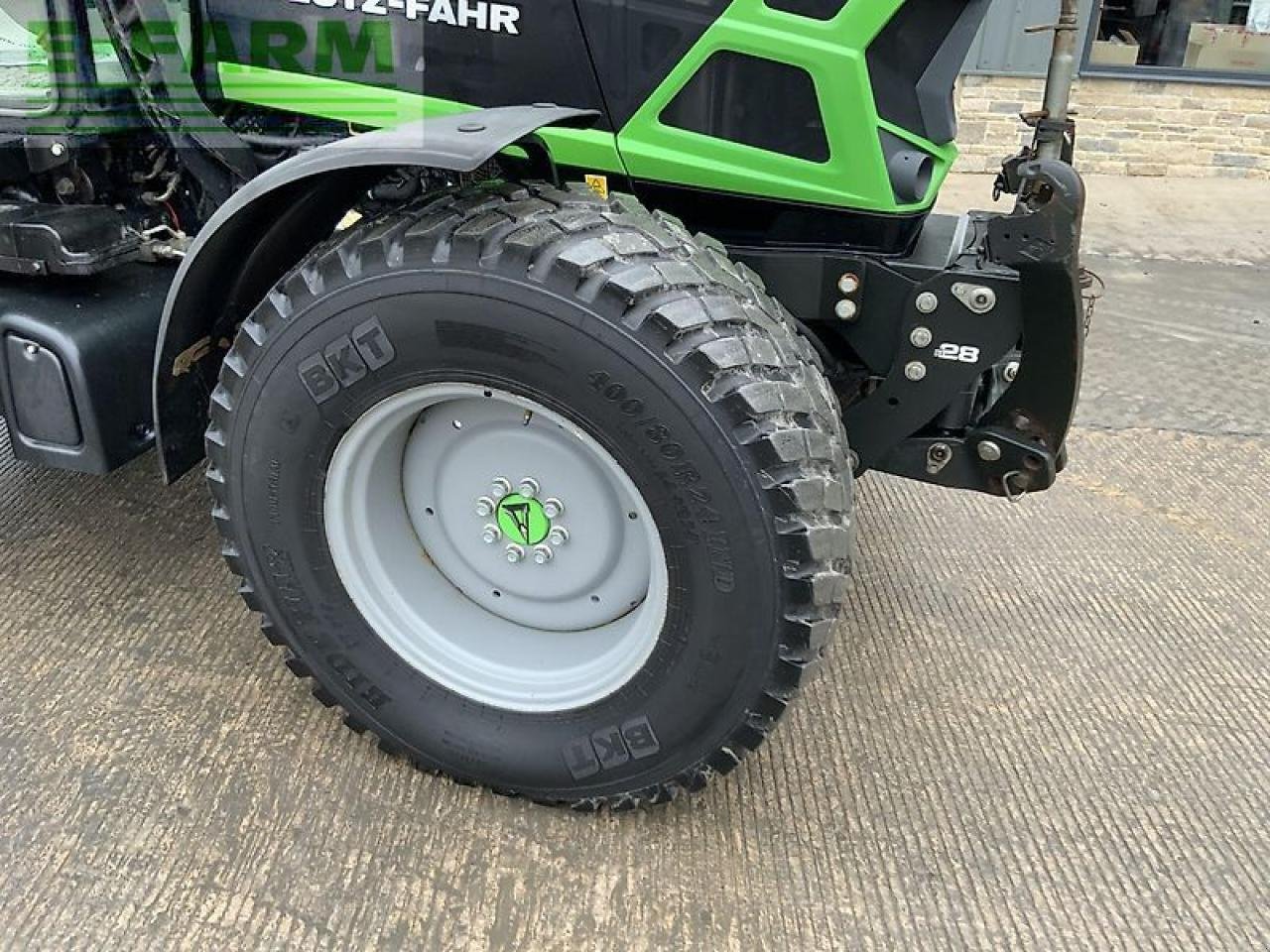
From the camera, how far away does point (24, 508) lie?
3.19 m

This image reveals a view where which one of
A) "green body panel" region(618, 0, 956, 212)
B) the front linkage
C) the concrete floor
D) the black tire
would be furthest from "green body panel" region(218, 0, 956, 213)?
the concrete floor

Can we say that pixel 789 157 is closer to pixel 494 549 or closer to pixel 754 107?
pixel 754 107

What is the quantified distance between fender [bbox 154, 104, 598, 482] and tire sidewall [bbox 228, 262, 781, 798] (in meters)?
0.20

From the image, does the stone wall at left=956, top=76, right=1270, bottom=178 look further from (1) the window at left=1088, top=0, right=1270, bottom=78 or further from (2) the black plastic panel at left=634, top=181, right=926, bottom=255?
(2) the black plastic panel at left=634, top=181, right=926, bottom=255

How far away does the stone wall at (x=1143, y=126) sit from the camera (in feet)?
27.9

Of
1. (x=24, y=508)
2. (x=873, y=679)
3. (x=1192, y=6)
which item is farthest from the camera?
(x=1192, y=6)

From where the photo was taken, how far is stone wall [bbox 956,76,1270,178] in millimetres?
8500

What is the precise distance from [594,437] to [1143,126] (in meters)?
8.54

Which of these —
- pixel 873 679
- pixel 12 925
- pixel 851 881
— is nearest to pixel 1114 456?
pixel 873 679

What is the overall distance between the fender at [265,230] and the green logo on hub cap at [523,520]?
654 mm

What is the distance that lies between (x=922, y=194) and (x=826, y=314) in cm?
31

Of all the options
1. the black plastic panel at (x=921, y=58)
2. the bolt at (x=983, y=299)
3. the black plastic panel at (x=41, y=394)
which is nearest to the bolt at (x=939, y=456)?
the bolt at (x=983, y=299)

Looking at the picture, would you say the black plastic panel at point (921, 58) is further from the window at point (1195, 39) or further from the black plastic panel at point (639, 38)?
the window at point (1195, 39)

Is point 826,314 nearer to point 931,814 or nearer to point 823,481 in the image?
point 823,481
